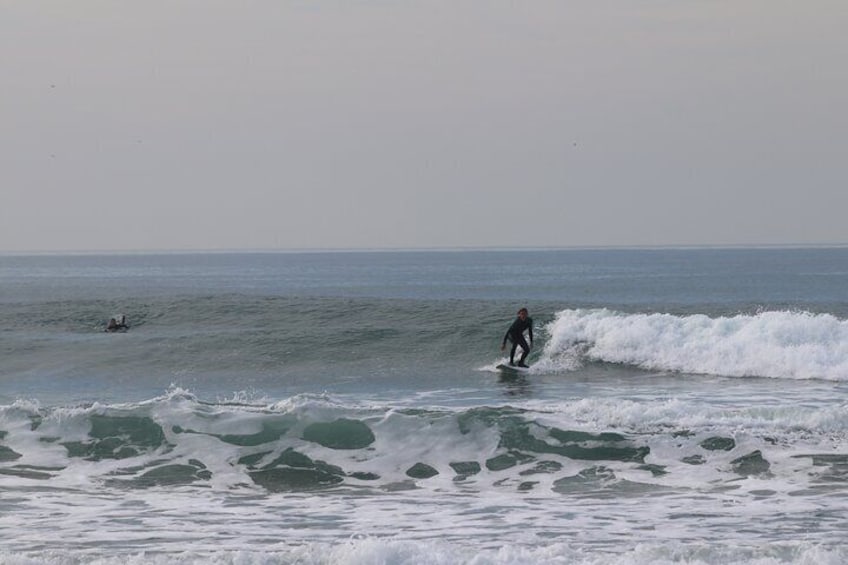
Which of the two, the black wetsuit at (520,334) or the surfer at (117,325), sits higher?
the black wetsuit at (520,334)

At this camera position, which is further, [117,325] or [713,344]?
[117,325]

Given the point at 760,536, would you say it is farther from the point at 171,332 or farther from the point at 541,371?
the point at 171,332

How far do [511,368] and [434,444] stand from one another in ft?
30.8

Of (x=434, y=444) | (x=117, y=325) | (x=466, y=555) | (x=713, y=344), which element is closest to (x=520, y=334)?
(x=713, y=344)

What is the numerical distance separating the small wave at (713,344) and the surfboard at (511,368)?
2.87ft

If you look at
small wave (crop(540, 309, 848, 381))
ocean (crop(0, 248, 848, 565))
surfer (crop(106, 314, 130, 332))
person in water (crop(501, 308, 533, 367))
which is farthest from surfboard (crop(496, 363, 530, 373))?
surfer (crop(106, 314, 130, 332))

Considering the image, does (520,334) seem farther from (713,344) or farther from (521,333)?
(713,344)

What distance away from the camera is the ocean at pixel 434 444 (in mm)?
12625

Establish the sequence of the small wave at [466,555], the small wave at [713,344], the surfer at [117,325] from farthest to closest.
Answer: the surfer at [117,325] < the small wave at [713,344] < the small wave at [466,555]

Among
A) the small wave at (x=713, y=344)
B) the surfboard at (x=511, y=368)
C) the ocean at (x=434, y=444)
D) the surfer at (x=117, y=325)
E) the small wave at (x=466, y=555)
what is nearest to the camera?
the small wave at (x=466, y=555)

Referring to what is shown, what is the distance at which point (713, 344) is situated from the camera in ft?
91.3

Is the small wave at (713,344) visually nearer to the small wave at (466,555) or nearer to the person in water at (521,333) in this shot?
the person in water at (521,333)

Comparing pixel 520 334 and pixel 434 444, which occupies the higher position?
pixel 520 334

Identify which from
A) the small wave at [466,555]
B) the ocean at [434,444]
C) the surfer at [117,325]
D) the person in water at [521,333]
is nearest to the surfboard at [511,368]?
the person in water at [521,333]
